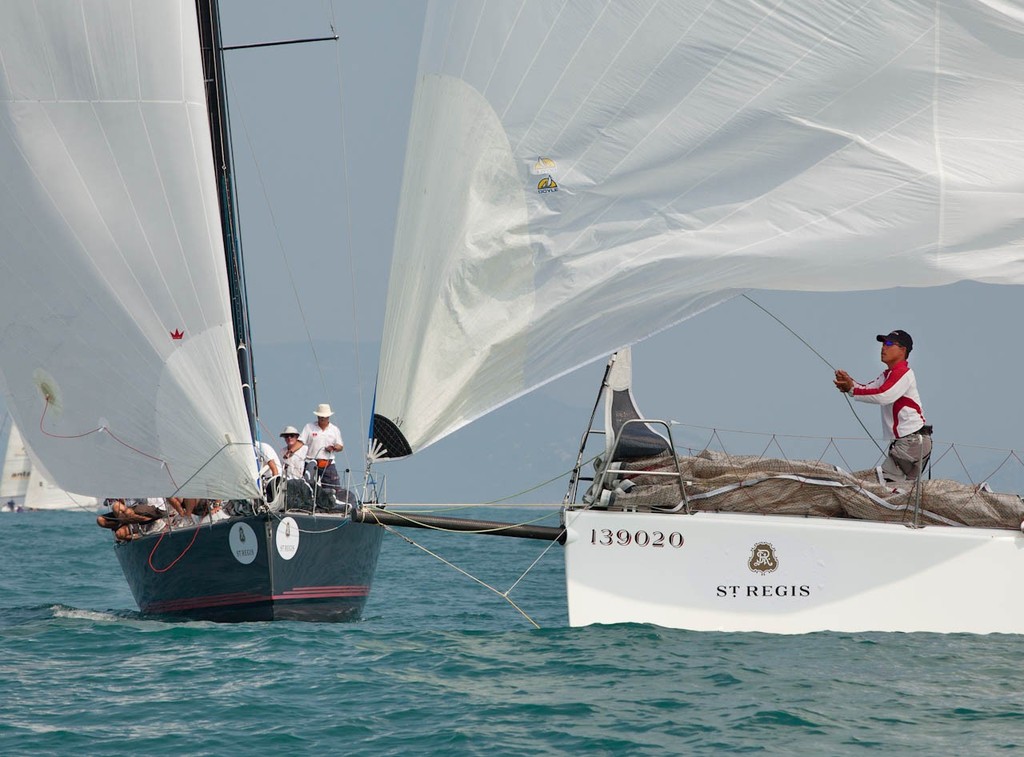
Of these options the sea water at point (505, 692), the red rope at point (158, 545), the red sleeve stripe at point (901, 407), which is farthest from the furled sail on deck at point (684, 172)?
the red rope at point (158, 545)

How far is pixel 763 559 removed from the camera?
851cm

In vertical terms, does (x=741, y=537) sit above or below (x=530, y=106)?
below

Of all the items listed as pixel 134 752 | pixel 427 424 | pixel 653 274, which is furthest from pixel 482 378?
pixel 134 752

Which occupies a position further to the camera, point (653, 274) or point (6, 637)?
point (6, 637)

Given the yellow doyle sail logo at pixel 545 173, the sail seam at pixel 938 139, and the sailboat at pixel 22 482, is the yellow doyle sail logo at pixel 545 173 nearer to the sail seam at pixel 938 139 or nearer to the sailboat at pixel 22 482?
the sail seam at pixel 938 139

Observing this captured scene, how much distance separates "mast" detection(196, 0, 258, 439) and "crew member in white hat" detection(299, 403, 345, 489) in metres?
0.71

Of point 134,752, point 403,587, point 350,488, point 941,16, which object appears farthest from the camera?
point 403,587

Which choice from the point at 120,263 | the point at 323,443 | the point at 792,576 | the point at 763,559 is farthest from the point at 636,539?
the point at 323,443

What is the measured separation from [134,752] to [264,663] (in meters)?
2.47

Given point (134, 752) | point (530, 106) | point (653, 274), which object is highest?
point (530, 106)

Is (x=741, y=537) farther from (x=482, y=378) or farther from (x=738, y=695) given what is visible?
(x=482, y=378)

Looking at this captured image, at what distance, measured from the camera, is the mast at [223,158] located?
12.7 meters

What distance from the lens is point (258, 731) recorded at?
6828mm

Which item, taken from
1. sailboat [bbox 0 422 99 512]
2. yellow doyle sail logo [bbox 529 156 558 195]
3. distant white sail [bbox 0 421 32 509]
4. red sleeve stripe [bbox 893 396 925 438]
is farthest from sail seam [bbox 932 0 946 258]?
distant white sail [bbox 0 421 32 509]
